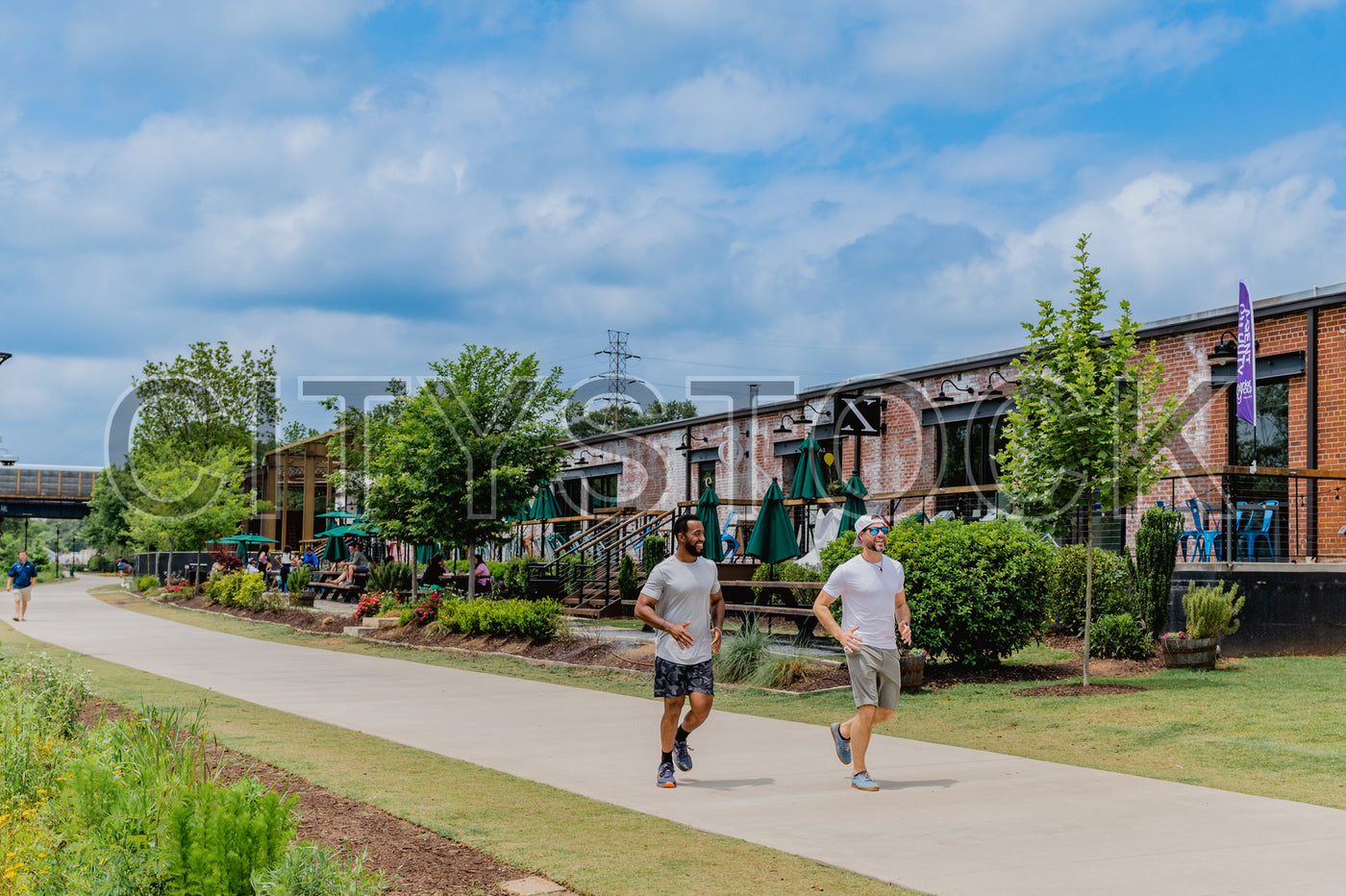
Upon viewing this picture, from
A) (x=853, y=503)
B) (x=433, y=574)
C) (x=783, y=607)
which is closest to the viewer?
Result: (x=783, y=607)

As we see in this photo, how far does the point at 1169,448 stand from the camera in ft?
60.9

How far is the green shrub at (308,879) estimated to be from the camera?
410 cm

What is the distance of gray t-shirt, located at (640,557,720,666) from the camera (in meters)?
7.68

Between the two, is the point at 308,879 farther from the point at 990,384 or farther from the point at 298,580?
the point at 298,580

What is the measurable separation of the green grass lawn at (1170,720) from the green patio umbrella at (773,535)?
16.7 feet

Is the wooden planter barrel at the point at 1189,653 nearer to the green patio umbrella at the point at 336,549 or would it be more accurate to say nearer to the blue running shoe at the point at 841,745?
the blue running shoe at the point at 841,745

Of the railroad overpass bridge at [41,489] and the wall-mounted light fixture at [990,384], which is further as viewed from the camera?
the railroad overpass bridge at [41,489]

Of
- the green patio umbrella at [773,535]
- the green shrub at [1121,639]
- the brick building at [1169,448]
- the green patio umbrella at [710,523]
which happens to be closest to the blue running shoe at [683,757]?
the brick building at [1169,448]

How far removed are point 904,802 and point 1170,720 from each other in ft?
13.6

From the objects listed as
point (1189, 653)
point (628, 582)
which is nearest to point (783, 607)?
point (1189, 653)

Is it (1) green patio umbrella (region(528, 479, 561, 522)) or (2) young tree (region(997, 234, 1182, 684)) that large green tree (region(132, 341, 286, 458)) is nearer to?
(1) green patio umbrella (region(528, 479, 561, 522))

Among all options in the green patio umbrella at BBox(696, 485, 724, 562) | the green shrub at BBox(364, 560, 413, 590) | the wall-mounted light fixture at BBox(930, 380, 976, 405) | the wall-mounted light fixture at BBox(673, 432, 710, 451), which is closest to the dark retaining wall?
the green patio umbrella at BBox(696, 485, 724, 562)

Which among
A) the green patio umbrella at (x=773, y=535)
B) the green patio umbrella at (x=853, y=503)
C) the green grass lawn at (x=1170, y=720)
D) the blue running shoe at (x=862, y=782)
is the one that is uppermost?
the green patio umbrella at (x=853, y=503)

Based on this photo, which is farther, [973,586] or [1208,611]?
[1208,611]
